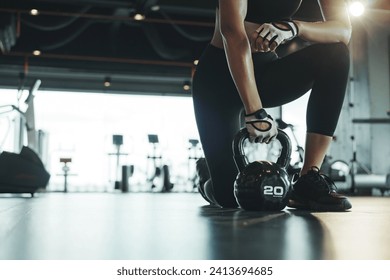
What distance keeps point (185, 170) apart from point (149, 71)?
64.5 inches

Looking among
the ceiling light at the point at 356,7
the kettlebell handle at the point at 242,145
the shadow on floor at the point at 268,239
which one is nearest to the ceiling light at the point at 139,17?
the ceiling light at the point at 356,7

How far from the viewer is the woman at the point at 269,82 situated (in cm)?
107

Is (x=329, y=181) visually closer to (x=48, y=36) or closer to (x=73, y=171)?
(x=48, y=36)

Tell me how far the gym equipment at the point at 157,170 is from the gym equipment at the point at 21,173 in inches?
143

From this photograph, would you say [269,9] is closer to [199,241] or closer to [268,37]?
[268,37]

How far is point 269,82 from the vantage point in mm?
1244

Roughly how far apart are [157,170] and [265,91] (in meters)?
5.97

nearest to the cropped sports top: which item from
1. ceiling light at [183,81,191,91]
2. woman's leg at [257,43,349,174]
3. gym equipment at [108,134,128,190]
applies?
woman's leg at [257,43,349,174]

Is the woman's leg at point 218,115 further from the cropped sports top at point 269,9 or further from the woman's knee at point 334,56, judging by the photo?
the woman's knee at point 334,56

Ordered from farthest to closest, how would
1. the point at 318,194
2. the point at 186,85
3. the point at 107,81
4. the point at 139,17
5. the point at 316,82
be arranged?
the point at 186,85
the point at 107,81
the point at 139,17
the point at 316,82
the point at 318,194

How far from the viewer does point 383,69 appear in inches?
244

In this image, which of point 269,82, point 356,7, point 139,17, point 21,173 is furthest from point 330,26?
point 139,17

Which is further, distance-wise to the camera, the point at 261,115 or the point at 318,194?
the point at 318,194

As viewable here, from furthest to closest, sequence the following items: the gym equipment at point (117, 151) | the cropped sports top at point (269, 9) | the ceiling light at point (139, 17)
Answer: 1. the gym equipment at point (117, 151)
2. the ceiling light at point (139, 17)
3. the cropped sports top at point (269, 9)
